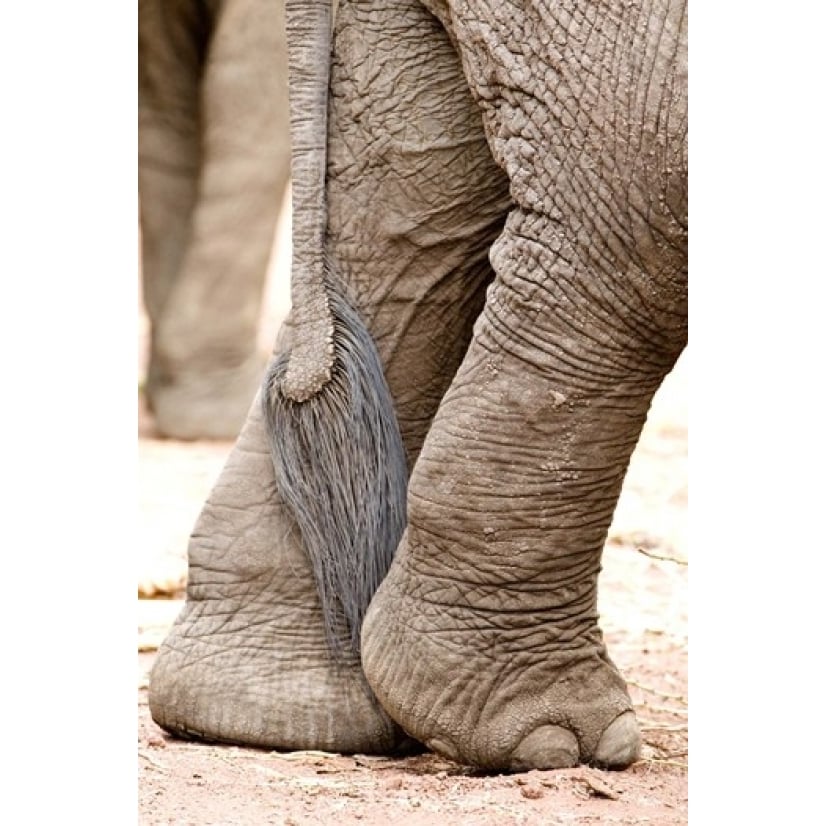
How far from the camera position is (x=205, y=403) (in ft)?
15.2

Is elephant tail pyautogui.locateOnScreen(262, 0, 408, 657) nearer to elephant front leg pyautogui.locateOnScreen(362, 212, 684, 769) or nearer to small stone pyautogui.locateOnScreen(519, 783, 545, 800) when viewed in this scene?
elephant front leg pyautogui.locateOnScreen(362, 212, 684, 769)

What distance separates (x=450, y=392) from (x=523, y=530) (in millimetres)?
144

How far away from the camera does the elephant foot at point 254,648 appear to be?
2252 mm

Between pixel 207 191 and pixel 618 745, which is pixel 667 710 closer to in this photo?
pixel 618 745

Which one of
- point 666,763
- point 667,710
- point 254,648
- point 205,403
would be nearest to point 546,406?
point 666,763

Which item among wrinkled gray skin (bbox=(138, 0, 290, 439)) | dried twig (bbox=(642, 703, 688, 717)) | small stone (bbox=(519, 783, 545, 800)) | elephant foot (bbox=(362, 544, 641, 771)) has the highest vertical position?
wrinkled gray skin (bbox=(138, 0, 290, 439))

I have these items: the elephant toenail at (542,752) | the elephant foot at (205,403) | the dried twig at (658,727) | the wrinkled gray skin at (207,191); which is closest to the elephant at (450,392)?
the elephant toenail at (542,752)

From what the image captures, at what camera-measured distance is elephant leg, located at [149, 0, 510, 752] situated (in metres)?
2.18

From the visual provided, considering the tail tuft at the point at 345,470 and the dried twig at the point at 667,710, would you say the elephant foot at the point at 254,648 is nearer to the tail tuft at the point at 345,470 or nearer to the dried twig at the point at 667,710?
the tail tuft at the point at 345,470

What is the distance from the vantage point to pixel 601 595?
312 cm

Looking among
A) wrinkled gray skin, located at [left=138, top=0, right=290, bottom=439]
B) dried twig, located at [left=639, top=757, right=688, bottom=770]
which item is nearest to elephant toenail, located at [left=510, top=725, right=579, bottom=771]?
dried twig, located at [left=639, top=757, right=688, bottom=770]

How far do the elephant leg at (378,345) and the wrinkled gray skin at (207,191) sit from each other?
81.7 inches
